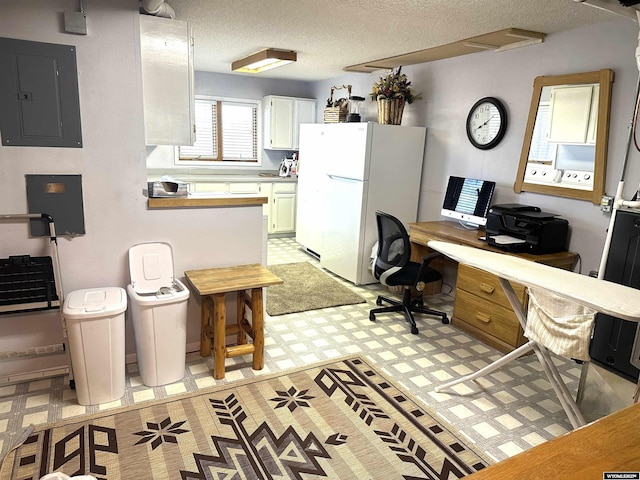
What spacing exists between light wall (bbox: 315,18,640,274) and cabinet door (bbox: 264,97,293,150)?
1644mm

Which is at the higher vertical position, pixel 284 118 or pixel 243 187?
pixel 284 118

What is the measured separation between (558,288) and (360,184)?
2.67 m

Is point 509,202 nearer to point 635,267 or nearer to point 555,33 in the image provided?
point 555,33

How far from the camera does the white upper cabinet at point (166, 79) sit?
8.57 feet

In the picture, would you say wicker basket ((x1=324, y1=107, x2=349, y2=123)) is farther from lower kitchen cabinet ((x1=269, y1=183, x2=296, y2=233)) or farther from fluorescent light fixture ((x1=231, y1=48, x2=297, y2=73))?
lower kitchen cabinet ((x1=269, y1=183, x2=296, y2=233))

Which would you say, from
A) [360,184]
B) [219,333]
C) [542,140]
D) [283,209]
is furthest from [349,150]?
[219,333]

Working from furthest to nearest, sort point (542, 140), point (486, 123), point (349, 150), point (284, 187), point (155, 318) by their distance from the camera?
point (284, 187) < point (349, 150) < point (486, 123) < point (542, 140) < point (155, 318)

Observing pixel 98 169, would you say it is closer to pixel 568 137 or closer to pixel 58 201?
pixel 58 201

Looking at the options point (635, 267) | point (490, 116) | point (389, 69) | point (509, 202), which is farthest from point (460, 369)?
point (389, 69)

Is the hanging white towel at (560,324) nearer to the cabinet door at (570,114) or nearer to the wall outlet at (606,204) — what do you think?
the wall outlet at (606,204)

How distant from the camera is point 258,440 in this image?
7.15ft

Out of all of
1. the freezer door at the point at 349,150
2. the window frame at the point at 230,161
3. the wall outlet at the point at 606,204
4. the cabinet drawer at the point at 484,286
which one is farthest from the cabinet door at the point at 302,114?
the wall outlet at the point at 606,204

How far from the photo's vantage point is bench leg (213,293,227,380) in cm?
263

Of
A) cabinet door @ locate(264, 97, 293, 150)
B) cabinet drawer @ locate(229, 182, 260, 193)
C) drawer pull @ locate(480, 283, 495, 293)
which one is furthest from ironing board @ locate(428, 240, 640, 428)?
cabinet door @ locate(264, 97, 293, 150)
